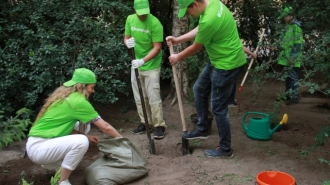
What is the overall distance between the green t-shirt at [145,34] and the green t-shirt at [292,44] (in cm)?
146

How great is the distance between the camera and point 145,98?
4891 mm

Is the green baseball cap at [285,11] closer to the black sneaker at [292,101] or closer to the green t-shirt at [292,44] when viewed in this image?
the green t-shirt at [292,44]

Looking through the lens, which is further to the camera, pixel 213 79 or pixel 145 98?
pixel 145 98

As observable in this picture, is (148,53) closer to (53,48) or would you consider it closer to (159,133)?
(159,133)

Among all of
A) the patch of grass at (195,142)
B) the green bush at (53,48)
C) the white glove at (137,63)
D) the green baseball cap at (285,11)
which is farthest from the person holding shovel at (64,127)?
the green baseball cap at (285,11)

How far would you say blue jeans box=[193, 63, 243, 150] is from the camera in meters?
3.77

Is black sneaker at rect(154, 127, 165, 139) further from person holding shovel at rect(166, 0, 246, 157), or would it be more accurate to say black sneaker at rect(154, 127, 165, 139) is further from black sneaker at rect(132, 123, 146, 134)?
person holding shovel at rect(166, 0, 246, 157)

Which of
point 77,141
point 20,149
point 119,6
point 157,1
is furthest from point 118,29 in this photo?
point 77,141

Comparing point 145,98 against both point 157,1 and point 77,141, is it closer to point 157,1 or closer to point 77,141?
point 77,141

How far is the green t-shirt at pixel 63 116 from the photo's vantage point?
3387 mm

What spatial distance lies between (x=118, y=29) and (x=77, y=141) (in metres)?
2.56

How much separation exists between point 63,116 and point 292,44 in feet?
8.33

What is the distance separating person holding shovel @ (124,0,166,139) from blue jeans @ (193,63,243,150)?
2.31 feet

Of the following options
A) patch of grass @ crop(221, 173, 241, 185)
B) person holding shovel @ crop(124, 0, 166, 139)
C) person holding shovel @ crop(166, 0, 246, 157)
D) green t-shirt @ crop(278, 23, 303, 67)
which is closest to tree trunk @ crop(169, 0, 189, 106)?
person holding shovel @ crop(124, 0, 166, 139)
